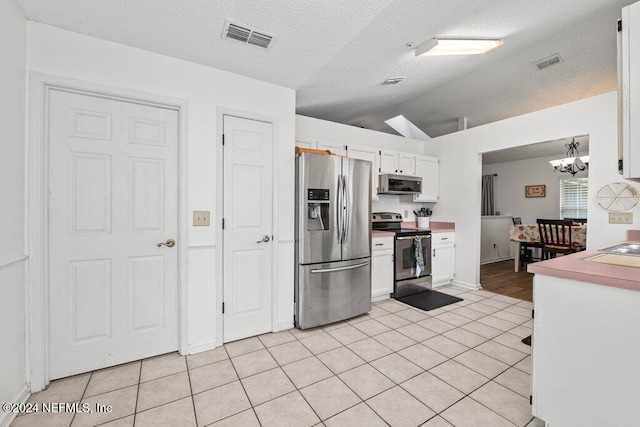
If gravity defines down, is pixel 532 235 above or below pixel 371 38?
below

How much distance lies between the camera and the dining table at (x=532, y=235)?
13.9 feet

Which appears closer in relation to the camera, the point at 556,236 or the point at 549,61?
the point at 549,61

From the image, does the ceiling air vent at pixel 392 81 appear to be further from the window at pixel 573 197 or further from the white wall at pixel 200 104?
the window at pixel 573 197

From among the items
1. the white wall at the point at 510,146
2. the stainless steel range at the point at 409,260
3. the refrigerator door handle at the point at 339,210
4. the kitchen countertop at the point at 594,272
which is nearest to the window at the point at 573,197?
the white wall at the point at 510,146

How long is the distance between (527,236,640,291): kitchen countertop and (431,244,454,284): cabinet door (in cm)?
248

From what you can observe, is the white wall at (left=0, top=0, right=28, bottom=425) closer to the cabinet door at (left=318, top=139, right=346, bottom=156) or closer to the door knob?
the door knob

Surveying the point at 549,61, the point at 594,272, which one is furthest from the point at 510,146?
the point at 594,272

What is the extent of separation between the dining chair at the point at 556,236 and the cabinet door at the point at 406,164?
2422 mm

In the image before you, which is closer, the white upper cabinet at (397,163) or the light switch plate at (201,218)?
the light switch plate at (201,218)

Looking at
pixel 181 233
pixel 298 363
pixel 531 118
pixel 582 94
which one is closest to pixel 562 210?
pixel 582 94

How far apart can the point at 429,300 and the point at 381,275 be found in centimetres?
72

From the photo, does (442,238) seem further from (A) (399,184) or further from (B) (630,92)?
(B) (630,92)

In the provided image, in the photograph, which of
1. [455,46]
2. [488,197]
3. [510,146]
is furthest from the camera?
[488,197]

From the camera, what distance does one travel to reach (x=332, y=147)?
11.3 feet
